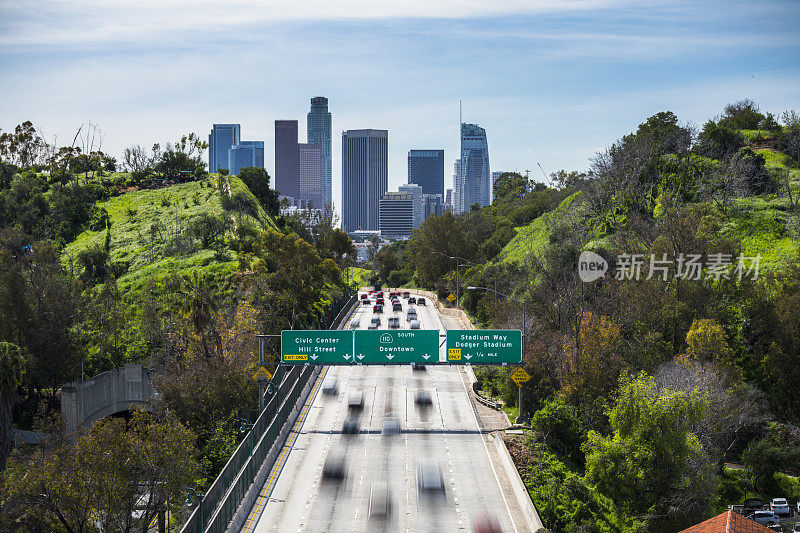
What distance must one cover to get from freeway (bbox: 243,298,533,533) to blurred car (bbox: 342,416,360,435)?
341 millimetres

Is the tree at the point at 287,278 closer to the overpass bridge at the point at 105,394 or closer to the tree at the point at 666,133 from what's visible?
the overpass bridge at the point at 105,394

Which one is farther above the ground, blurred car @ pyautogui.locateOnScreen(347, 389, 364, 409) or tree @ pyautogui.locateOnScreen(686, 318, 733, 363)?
tree @ pyautogui.locateOnScreen(686, 318, 733, 363)

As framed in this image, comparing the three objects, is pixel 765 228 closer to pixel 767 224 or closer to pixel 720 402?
pixel 767 224

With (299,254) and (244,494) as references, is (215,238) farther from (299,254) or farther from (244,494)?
(244,494)

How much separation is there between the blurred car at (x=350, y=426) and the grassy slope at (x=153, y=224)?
38.5 metres

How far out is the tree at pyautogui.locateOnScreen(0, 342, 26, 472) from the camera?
4488 cm

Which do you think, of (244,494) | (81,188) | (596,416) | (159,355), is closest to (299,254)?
(159,355)

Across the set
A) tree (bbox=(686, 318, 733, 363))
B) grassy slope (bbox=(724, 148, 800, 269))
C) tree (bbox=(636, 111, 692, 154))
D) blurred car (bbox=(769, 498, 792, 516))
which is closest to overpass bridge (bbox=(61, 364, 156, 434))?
tree (bbox=(686, 318, 733, 363))

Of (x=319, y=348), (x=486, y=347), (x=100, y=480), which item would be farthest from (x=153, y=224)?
(x=100, y=480)

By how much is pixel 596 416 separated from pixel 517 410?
7009mm

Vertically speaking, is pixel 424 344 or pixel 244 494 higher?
pixel 424 344

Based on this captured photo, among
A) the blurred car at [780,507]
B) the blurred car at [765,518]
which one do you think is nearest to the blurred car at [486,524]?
the blurred car at [765,518]

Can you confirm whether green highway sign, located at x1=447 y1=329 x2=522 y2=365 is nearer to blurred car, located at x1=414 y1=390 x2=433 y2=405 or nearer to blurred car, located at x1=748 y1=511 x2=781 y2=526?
blurred car, located at x1=414 y1=390 x2=433 y2=405

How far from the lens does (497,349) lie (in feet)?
159
